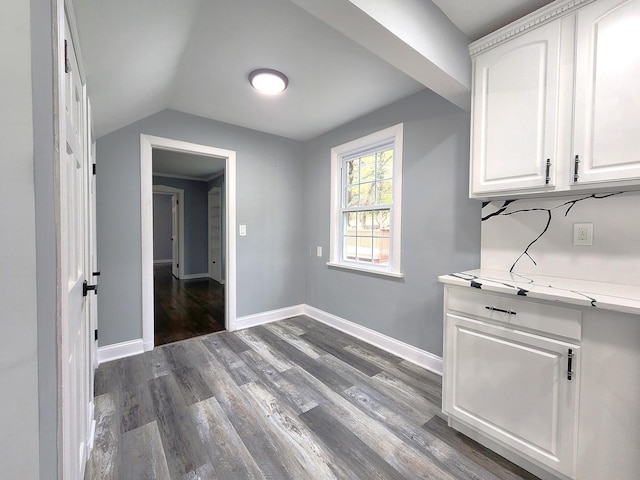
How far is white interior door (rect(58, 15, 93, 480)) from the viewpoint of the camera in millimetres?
676

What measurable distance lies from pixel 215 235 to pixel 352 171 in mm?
4172

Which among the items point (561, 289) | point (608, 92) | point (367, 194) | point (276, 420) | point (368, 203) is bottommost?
point (276, 420)

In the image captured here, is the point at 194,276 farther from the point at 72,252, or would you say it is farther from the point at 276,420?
the point at 72,252

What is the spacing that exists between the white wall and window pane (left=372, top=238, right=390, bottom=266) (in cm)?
258

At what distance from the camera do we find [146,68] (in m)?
1.73

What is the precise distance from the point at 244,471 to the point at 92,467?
776 mm

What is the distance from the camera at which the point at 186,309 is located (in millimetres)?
3990

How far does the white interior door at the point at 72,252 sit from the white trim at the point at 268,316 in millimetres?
1842

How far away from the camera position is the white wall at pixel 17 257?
0.47 meters

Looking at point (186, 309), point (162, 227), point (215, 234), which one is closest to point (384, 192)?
point (186, 309)

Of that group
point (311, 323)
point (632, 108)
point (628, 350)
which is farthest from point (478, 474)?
point (311, 323)

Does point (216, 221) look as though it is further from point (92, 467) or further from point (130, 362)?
point (92, 467)

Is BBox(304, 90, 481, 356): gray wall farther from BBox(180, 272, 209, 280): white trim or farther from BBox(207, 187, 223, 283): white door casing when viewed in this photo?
BBox(180, 272, 209, 280): white trim

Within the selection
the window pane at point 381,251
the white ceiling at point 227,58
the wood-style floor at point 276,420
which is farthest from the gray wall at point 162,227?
the window pane at point 381,251
